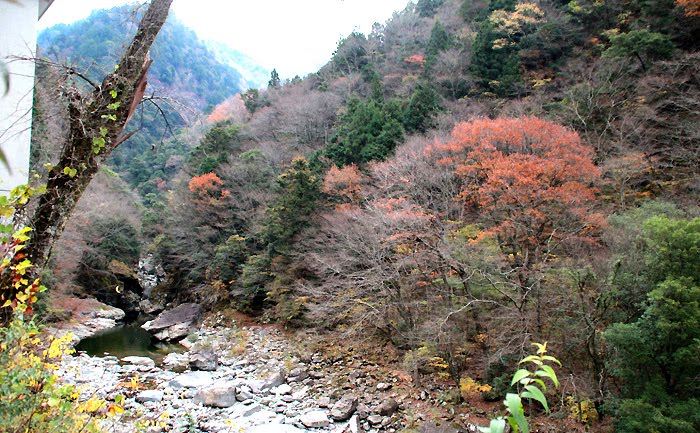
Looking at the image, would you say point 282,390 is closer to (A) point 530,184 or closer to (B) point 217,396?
(B) point 217,396

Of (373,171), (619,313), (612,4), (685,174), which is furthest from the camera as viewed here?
(612,4)

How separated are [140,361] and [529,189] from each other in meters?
13.4

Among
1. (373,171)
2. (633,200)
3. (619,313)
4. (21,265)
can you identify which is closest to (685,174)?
(633,200)

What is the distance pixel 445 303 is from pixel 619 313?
4.19 meters

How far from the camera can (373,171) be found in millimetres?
15836

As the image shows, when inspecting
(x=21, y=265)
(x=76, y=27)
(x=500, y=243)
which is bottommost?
(x=500, y=243)

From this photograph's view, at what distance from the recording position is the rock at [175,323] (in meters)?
17.6

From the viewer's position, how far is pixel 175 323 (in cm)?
1905

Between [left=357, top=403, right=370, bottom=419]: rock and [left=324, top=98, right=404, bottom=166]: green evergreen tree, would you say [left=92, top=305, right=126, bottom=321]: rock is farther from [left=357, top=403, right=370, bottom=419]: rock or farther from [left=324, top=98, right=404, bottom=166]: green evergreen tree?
[left=357, top=403, right=370, bottom=419]: rock

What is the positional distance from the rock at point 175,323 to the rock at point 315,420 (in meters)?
10.3

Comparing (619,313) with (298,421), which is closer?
(619,313)

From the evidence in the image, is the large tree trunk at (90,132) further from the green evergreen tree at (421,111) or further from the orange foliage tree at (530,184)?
the green evergreen tree at (421,111)

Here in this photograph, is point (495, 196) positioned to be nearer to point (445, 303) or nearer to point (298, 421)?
point (445, 303)

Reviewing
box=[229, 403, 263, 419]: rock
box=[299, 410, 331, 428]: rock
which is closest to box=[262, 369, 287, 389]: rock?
box=[229, 403, 263, 419]: rock
